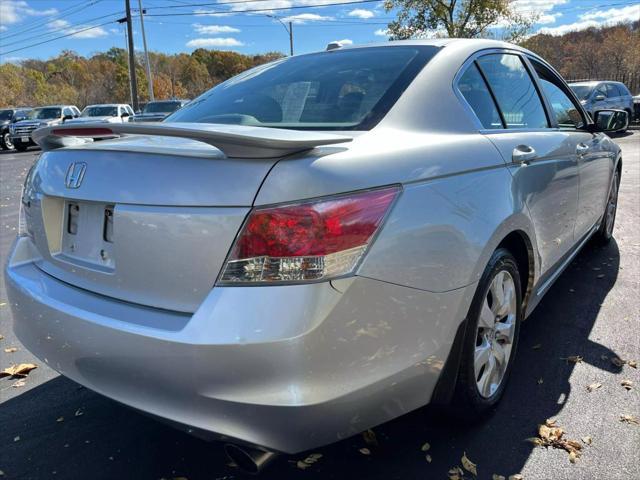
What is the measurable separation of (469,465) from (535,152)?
1479 mm

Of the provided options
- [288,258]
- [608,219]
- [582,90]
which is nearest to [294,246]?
[288,258]

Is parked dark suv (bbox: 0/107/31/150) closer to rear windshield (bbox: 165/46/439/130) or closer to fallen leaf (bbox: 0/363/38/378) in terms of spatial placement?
fallen leaf (bbox: 0/363/38/378)

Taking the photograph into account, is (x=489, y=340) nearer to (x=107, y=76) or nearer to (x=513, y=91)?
(x=513, y=91)

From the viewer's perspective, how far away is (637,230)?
5.93m

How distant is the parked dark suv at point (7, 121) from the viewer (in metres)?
23.7

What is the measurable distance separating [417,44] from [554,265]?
4.99 feet

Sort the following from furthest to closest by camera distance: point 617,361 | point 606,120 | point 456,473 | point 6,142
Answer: point 6,142
point 606,120
point 617,361
point 456,473

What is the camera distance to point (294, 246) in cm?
158

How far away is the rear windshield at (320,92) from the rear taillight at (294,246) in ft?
1.83

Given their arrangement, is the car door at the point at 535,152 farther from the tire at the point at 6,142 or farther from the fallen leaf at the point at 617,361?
the tire at the point at 6,142

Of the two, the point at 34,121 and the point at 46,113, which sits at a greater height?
the point at 46,113

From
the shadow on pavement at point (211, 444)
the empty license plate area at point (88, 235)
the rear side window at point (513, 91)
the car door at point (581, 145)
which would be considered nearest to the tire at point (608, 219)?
the car door at point (581, 145)

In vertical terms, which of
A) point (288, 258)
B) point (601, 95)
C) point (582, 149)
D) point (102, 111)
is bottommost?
point (288, 258)

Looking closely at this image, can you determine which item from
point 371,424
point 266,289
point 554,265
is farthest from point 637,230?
point 266,289
